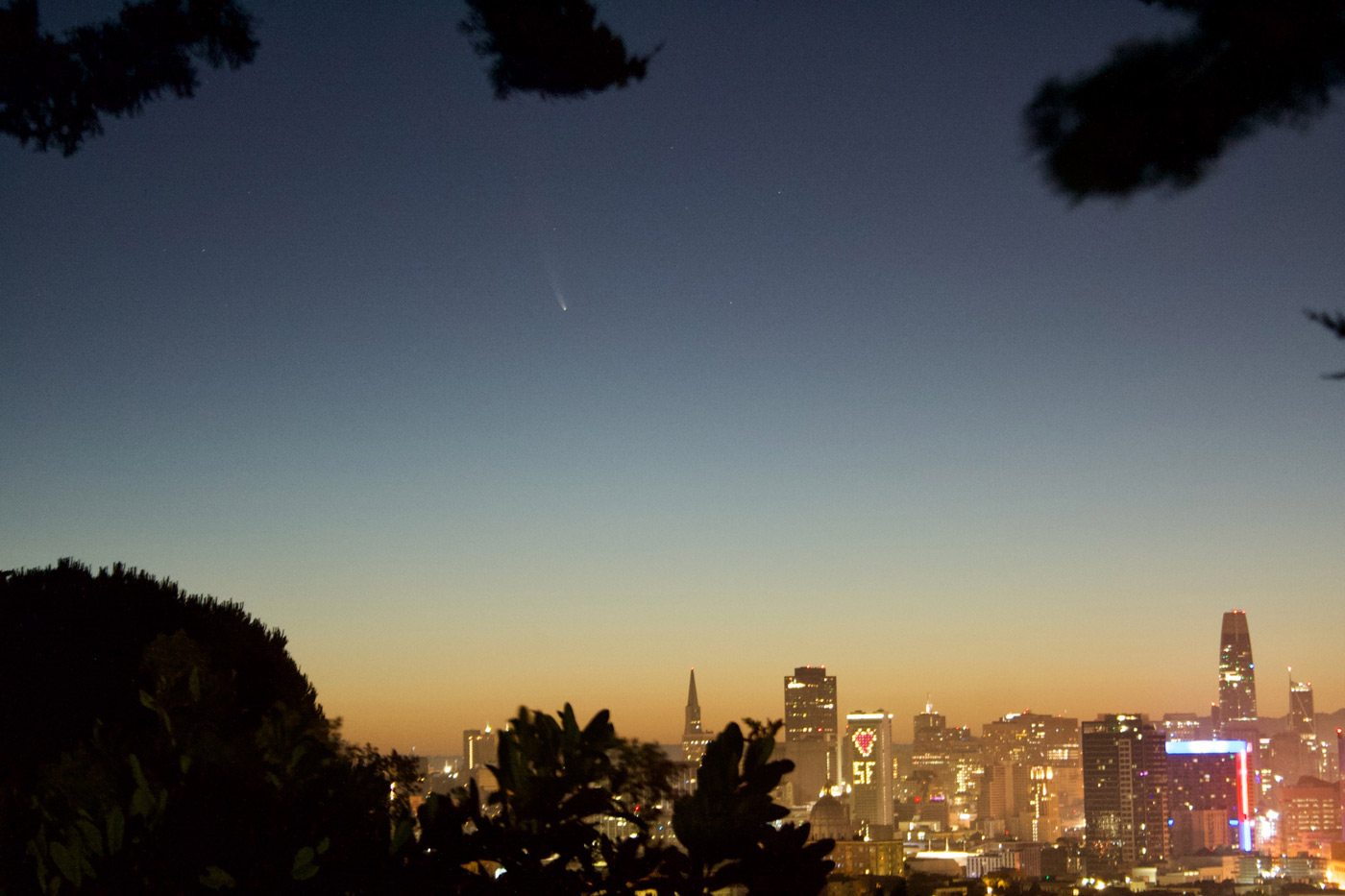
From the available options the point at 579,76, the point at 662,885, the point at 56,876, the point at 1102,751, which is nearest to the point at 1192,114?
the point at 662,885

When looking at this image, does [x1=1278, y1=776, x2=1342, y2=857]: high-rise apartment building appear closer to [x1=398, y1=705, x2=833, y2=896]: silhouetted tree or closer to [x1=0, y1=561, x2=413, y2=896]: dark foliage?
[x1=398, y1=705, x2=833, y2=896]: silhouetted tree

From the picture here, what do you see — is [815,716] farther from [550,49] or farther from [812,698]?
[550,49]

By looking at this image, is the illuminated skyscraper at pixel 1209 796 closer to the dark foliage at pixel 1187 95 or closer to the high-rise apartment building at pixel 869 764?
the high-rise apartment building at pixel 869 764

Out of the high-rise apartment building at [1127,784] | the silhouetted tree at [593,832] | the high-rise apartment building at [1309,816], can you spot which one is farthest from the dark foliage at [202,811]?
the high-rise apartment building at [1309,816]

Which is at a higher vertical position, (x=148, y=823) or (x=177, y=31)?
(x=177, y=31)

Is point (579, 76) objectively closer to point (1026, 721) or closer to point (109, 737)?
point (109, 737)

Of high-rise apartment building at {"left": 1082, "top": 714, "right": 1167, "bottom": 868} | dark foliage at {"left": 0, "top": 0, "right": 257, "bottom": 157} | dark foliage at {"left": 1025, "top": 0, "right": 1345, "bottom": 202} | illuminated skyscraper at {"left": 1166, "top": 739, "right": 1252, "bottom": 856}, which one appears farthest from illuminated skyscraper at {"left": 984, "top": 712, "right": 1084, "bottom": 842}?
dark foliage at {"left": 1025, "top": 0, "right": 1345, "bottom": 202}
